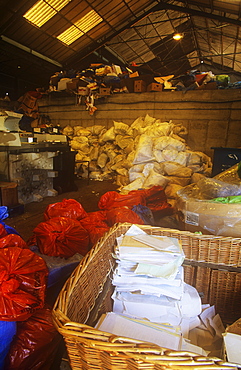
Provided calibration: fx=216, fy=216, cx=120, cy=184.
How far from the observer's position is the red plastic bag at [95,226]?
1846 mm

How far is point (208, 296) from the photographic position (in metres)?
1.18

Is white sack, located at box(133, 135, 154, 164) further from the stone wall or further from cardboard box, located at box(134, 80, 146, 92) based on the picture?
cardboard box, located at box(134, 80, 146, 92)

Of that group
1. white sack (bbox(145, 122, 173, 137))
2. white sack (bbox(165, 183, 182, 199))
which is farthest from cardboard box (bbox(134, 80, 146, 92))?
white sack (bbox(165, 183, 182, 199))

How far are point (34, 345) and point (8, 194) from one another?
251cm

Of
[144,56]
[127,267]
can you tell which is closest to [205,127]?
[127,267]

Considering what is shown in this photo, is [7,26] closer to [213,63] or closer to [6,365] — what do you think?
[6,365]

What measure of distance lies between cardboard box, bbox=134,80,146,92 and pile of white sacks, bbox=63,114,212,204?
911 millimetres

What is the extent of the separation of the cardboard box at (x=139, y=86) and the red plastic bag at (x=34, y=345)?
656 centimetres

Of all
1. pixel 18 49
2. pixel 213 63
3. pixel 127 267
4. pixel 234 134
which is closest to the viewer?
pixel 127 267

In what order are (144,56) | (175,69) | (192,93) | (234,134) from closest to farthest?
(234,134)
(192,93)
(144,56)
(175,69)

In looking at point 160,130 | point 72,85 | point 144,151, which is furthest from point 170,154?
point 72,85

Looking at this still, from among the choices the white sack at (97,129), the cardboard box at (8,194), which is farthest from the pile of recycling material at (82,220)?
the white sack at (97,129)

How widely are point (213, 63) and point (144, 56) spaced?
4.30m

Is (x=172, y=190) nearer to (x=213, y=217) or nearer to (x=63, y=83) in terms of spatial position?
(x=213, y=217)
